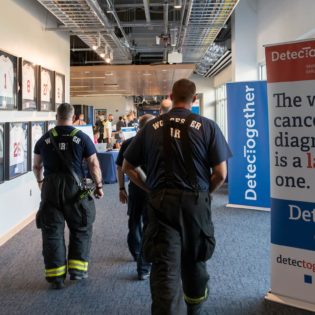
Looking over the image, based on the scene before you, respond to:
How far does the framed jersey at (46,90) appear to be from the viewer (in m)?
5.84

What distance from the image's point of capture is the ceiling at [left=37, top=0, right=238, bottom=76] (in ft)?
18.0

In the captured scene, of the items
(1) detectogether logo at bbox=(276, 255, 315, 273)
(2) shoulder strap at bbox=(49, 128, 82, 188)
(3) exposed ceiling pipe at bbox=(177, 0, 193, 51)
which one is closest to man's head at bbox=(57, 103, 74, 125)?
(2) shoulder strap at bbox=(49, 128, 82, 188)

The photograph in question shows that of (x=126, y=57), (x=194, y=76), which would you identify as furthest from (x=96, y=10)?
(x=194, y=76)

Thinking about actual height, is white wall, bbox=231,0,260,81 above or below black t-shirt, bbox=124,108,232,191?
above

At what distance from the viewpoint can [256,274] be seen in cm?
352

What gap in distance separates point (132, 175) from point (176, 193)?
1.43ft

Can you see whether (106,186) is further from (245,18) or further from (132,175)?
(132,175)

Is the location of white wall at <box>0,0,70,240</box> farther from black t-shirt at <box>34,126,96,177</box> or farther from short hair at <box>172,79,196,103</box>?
short hair at <box>172,79,196,103</box>

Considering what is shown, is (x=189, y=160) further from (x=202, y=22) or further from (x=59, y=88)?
(x=59, y=88)

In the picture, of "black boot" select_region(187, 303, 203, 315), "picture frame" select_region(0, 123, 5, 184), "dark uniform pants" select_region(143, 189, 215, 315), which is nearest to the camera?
"dark uniform pants" select_region(143, 189, 215, 315)

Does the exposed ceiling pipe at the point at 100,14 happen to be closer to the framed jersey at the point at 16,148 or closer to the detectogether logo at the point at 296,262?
the framed jersey at the point at 16,148

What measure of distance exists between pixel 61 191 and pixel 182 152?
1445mm

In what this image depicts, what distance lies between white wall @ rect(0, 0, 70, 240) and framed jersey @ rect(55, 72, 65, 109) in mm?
170

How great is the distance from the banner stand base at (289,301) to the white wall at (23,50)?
309 cm
